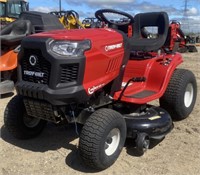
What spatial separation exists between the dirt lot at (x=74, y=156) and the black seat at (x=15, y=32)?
108 inches

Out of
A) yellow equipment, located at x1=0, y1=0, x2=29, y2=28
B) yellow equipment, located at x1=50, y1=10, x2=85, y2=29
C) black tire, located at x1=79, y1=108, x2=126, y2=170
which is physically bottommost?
yellow equipment, located at x1=0, y1=0, x2=29, y2=28

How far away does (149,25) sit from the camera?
5.16 meters

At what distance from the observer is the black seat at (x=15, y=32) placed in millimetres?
7043

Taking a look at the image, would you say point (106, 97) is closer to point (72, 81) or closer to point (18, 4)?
point (72, 81)

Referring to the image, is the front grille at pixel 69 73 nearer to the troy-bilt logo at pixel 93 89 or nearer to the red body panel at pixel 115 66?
the red body panel at pixel 115 66

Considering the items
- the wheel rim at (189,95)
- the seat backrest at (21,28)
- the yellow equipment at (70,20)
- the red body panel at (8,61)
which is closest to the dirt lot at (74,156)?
the wheel rim at (189,95)

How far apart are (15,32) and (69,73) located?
14.6 ft

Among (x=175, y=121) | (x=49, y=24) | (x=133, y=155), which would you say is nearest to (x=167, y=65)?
(x=175, y=121)

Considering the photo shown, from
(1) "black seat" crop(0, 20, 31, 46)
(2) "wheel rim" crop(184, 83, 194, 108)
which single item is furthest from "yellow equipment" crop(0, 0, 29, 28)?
(2) "wheel rim" crop(184, 83, 194, 108)

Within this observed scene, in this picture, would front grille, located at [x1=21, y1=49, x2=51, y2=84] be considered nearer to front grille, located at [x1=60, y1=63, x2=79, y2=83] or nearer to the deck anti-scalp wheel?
front grille, located at [x1=60, y1=63, x2=79, y2=83]

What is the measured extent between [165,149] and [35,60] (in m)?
1.75

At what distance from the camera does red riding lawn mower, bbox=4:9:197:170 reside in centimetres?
342

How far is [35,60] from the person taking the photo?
3506 millimetres

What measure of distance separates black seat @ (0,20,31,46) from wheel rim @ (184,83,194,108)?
133 inches
